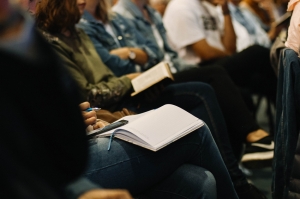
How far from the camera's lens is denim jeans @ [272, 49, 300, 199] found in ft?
5.60

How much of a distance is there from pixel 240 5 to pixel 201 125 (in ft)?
9.36

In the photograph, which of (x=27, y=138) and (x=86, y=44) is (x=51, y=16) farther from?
(x=27, y=138)

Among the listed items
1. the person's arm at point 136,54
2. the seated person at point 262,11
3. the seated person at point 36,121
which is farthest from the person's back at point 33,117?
the seated person at point 262,11

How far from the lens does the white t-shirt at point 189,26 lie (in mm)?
2771

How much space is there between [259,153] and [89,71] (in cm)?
85

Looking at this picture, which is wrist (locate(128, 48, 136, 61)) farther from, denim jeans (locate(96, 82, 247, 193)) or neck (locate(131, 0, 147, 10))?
neck (locate(131, 0, 147, 10))

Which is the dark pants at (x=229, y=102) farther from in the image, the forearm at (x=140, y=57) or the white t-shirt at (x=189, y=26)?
the white t-shirt at (x=189, y=26)

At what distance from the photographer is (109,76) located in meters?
2.08

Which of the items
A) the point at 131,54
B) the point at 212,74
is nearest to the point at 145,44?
the point at 131,54

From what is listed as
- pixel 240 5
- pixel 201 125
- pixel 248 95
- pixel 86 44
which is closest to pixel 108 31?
pixel 86 44

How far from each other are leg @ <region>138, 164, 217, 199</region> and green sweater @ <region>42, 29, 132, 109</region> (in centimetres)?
50

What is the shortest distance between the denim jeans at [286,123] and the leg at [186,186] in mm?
408

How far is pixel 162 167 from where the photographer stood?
55.4 inches

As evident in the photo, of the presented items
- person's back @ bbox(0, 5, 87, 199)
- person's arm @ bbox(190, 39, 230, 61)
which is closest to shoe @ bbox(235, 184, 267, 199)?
person's arm @ bbox(190, 39, 230, 61)
